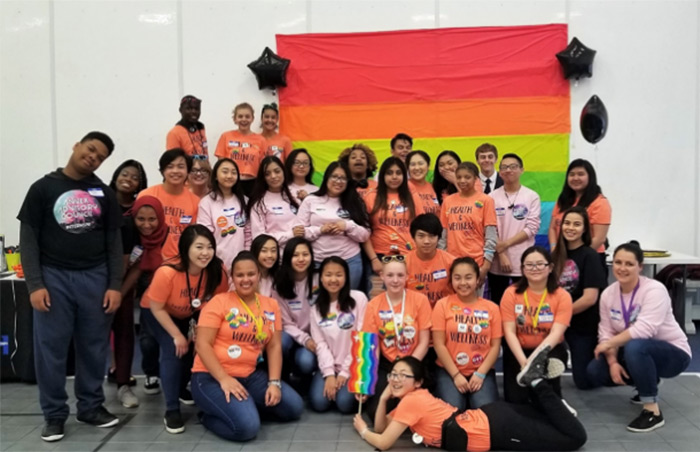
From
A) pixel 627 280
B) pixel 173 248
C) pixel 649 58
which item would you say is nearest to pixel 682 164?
pixel 649 58

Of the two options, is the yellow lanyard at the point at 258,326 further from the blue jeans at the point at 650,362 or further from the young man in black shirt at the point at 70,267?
the blue jeans at the point at 650,362

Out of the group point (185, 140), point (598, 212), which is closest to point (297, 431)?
point (598, 212)

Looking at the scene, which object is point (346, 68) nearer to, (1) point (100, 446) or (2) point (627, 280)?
(2) point (627, 280)

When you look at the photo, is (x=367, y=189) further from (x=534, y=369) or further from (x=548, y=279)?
(x=534, y=369)

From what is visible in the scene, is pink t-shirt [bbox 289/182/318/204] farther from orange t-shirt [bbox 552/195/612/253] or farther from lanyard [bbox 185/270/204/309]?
orange t-shirt [bbox 552/195/612/253]

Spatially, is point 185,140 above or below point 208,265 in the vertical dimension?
above

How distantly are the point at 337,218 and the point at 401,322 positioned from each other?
0.94 m

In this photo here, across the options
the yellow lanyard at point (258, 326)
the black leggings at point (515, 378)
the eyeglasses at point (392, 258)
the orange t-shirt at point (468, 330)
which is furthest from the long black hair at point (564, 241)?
the yellow lanyard at point (258, 326)

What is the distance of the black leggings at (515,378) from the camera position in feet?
10.3

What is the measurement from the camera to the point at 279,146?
527 cm

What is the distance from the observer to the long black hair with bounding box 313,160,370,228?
151 inches

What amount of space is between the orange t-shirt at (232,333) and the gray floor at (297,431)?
38cm

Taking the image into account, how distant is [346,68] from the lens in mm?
5559

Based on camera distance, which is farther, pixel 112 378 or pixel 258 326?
pixel 112 378
